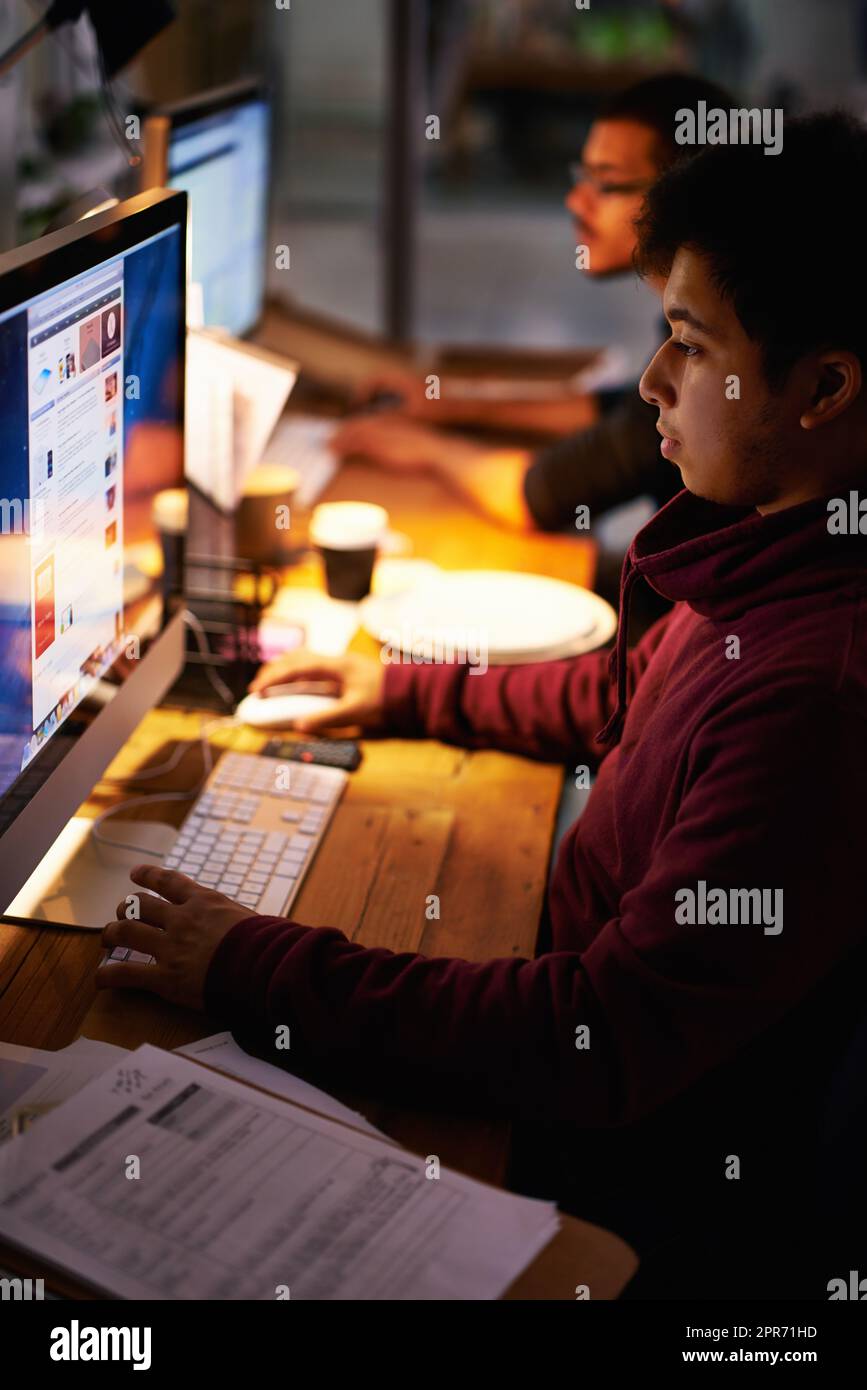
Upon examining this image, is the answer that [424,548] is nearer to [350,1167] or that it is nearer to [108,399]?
[108,399]

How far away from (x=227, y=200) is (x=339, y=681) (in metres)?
0.85

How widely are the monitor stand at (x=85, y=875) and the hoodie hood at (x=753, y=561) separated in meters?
0.51

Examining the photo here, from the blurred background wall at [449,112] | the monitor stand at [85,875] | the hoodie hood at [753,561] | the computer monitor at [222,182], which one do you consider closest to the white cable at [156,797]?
the monitor stand at [85,875]

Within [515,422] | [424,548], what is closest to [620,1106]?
[424,548]

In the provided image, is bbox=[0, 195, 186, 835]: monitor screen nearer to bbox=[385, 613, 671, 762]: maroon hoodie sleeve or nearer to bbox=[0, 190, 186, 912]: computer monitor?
bbox=[0, 190, 186, 912]: computer monitor

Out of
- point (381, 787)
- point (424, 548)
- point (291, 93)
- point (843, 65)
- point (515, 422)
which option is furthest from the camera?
point (843, 65)

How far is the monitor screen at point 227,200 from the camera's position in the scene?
67.0 inches

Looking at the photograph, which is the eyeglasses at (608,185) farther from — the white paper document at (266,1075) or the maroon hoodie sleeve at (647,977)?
the white paper document at (266,1075)

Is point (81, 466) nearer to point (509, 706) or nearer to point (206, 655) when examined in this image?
point (206, 655)

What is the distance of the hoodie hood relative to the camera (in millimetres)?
944

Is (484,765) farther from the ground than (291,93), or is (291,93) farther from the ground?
(291,93)

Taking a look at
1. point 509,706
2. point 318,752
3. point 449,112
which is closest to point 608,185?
point 509,706
